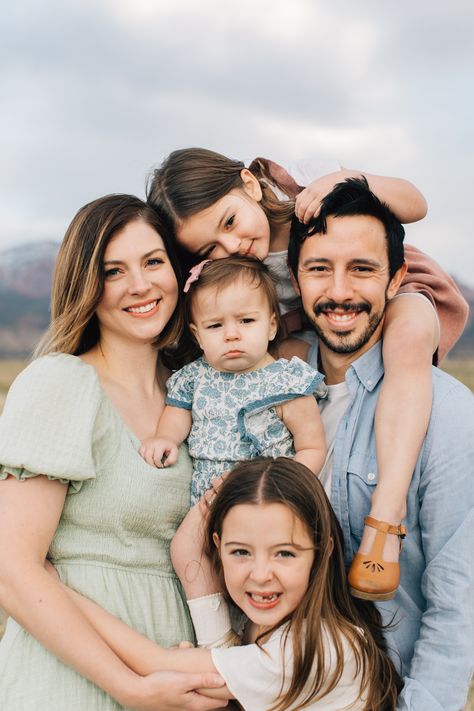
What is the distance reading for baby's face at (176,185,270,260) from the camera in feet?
12.4

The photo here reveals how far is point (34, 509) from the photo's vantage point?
301cm

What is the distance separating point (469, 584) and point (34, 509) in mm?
1736

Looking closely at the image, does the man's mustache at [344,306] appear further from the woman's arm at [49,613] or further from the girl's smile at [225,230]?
the woman's arm at [49,613]

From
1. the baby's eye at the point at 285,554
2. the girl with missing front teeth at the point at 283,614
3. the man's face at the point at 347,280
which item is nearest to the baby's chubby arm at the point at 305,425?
the girl with missing front teeth at the point at 283,614

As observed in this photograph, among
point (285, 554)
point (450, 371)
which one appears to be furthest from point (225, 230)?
point (450, 371)

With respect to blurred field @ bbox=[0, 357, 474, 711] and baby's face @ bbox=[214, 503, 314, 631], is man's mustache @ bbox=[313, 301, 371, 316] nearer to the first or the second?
baby's face @ bbox=[214, 503, 314, 631]

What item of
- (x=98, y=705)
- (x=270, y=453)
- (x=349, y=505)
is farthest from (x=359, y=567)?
(x=98, y=705)

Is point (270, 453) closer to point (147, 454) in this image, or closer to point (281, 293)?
point (147, 454)

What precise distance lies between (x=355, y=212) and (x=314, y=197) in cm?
22

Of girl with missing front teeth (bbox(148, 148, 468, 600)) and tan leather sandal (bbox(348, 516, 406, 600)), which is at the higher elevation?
girl with missing front teeth (bbox(148, 148, 468, 600))

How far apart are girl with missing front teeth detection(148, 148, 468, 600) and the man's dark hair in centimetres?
6

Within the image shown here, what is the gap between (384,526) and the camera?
123 inches

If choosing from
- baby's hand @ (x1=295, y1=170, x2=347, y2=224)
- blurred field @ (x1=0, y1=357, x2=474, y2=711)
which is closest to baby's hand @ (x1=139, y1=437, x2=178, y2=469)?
baby's hand @ (x1=295, y1=170, x2=347, y2=224)

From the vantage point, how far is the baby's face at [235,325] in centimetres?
344
